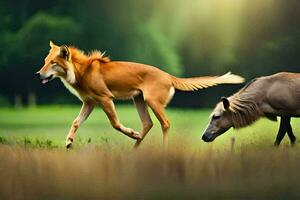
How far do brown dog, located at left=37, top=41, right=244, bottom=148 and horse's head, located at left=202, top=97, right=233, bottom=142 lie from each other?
352 millimetres

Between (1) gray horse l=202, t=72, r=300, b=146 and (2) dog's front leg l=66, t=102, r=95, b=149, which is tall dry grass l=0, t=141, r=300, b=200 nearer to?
(2) dog's front leg l=66, t=102, r=95, b=149

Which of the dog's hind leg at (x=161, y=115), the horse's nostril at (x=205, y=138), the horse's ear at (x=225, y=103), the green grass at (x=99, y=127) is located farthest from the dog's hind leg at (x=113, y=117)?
the horse's ear at (x=225, y=103)

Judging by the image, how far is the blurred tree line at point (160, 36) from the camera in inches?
290

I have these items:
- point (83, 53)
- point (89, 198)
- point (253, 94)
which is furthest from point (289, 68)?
point (89, 198)

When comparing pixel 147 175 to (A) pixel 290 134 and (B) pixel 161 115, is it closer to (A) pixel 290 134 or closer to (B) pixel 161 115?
(B) pixel 161 115

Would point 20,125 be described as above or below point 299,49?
below

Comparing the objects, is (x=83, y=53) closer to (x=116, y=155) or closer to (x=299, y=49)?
(x=116, y=155)

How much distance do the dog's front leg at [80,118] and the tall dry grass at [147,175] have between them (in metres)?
0.48

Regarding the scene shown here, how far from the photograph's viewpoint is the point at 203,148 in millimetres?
6758

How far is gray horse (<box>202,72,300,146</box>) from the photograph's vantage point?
23.4ft

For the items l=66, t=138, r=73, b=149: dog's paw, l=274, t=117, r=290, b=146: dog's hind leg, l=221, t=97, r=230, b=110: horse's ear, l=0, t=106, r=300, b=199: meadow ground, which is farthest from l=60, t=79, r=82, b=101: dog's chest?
l=274, t=117, r=290, b=146: dog's hind leg

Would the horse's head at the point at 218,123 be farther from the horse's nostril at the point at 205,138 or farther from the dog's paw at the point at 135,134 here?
the dog's paw at the point at 135,134

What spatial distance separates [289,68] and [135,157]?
208 cm

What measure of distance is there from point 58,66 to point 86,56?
36 cm
